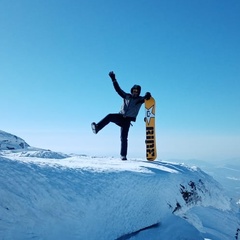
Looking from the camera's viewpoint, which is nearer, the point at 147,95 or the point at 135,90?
the point at 135,90

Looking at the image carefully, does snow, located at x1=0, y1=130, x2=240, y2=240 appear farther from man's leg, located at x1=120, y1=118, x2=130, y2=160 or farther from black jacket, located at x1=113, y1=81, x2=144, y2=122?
black jacket, located at x1=113, y1=81, x2=144, y2=122

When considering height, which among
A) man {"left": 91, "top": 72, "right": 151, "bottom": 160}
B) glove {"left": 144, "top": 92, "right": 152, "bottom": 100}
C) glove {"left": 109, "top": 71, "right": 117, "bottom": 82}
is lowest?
man {"left": 91, "top": 72, "right": 151, "bottom": 160}

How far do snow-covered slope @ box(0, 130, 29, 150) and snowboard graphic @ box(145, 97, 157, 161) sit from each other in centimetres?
1110

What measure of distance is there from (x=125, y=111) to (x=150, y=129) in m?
1.57

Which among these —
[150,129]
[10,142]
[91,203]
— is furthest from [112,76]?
[10,142]

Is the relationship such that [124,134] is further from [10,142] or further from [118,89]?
[10,142]

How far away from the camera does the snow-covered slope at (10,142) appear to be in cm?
1883

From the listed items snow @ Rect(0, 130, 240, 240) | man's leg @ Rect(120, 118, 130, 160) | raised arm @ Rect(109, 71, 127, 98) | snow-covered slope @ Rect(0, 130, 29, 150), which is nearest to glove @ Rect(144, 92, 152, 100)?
raised arm @ Rect(109, 71, 127, 98)

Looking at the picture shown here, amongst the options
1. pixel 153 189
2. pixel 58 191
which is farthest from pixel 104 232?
pixel 153 189

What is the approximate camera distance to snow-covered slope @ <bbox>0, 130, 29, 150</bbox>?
18828 millimetres

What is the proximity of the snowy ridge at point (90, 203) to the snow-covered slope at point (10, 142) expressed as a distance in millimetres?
13730

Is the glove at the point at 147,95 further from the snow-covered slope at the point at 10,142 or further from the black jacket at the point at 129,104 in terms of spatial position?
the snow-covered slope at the point at 10,142

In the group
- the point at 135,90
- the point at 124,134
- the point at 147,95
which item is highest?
the point at 135,90

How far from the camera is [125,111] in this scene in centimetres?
1104
